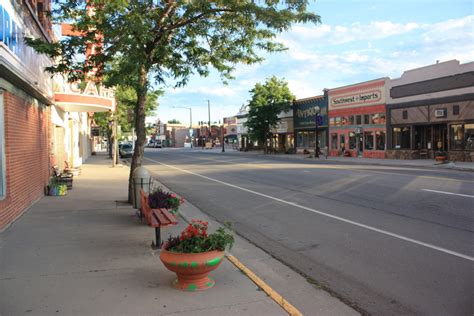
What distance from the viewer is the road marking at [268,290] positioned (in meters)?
4.34

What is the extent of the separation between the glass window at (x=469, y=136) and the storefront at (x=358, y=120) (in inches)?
308

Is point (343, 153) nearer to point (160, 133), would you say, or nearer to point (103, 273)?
point (103, 273)

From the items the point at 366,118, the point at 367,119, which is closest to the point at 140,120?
the point at 367,119

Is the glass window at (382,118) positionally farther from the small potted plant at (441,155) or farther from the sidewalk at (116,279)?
the sidewalk at (116,279)

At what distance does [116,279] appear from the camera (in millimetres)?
5238

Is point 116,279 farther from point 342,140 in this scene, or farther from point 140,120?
point 342,140

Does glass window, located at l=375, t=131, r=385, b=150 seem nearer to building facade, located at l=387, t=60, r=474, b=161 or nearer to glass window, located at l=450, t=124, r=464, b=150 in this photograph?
building facade, located at l=387, t=60, r=474, b=161

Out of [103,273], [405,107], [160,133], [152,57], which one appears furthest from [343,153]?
[160,133]

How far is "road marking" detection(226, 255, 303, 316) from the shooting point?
14.2 ft

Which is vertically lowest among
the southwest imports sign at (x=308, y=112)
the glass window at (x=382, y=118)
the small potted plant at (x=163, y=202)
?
the small potted plant at (x=163, y=202)

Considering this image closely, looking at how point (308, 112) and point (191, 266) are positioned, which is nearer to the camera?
point (191, 266)

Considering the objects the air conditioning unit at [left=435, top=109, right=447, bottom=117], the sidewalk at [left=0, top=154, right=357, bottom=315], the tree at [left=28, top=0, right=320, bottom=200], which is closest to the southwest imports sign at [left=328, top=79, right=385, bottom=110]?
the air conditioning unit at [left=435, top=109, right=447, bottom=117]

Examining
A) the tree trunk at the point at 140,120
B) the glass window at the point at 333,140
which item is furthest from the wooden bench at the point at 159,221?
the glass window at the point at 333,140

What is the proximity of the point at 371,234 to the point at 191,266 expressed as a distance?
170 inches
